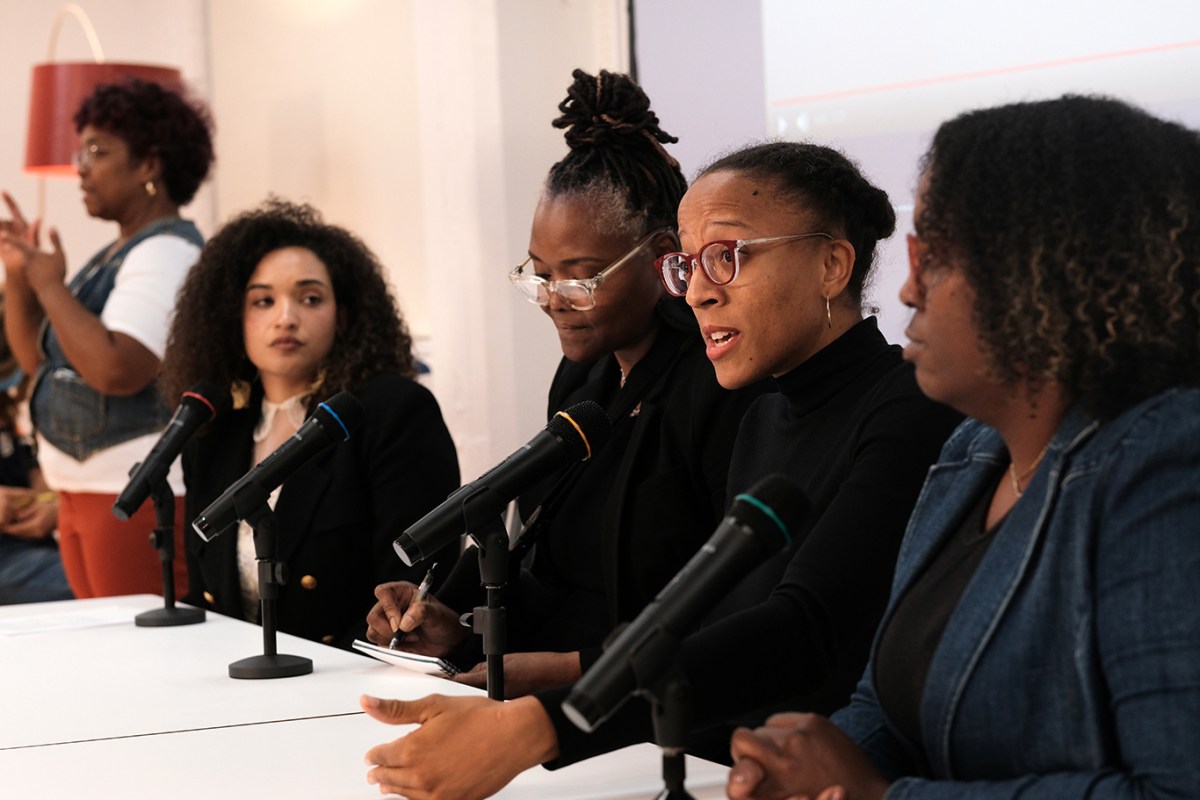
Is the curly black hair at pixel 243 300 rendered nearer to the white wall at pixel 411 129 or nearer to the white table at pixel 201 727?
the white table at pixel 201 727

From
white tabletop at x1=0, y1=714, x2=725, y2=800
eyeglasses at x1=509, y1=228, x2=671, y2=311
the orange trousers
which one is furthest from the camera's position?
the orange trousers

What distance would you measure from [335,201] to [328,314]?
2.34m

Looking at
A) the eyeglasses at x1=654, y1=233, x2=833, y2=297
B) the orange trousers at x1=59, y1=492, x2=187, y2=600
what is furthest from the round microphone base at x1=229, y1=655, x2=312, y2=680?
the orange trousers at x1=59, y1=492, x2=187, y2=600

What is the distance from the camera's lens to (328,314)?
3.17 meters

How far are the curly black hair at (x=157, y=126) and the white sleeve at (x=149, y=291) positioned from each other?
327 millimetres

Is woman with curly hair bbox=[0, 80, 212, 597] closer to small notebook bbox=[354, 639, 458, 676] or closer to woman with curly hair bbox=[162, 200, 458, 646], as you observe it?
woman with curly hair bbox=[162, 200, 458, 646]

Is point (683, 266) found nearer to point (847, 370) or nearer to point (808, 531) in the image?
point (847, 370)

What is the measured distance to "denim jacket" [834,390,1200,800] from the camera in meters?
1.16

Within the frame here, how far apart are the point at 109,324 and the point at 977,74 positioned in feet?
7.25

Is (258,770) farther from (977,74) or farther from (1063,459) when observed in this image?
(977,74)

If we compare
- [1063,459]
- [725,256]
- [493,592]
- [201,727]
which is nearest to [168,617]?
[201,727]

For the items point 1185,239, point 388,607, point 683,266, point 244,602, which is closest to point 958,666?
point 1185,239

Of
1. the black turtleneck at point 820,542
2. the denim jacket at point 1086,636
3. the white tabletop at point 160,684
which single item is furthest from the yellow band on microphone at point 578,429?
the denim jacket at point 1086,636

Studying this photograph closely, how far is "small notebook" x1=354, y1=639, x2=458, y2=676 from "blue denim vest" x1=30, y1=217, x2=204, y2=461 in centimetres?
175
